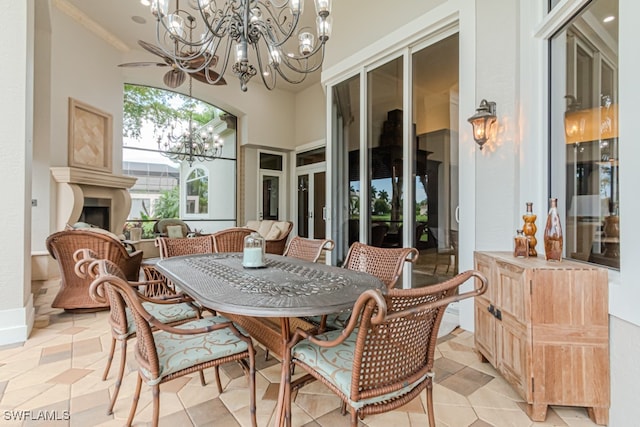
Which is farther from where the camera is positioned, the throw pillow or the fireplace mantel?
the throw pillow

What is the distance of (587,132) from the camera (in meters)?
2.09

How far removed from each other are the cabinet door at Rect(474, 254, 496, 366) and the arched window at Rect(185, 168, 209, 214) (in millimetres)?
7326

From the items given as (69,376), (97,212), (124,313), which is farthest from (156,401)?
(97,212)

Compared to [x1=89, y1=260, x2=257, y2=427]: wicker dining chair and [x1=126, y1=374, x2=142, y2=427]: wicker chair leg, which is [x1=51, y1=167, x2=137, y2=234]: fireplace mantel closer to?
[x1=89, y1=260, x2=257, y2=427]: wicker dining chair

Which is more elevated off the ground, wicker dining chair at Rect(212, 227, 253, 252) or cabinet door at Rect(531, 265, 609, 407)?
wicker dining chair at Rect(212, 227, 253, 252)

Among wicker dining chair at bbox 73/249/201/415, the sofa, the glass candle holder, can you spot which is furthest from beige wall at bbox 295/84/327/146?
wicker dining chair at bbox 73/249/201/415

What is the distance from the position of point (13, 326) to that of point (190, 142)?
5246 millimetres

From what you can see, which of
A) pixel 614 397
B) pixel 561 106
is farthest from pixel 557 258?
pixel 561 106

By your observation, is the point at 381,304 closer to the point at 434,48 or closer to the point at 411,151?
the point at 411,151

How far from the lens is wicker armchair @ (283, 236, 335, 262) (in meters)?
2.62

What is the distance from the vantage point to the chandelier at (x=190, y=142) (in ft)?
23.3

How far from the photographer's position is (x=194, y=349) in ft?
4.78

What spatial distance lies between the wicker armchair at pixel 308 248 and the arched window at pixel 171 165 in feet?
17.5

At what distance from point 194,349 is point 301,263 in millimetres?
953
